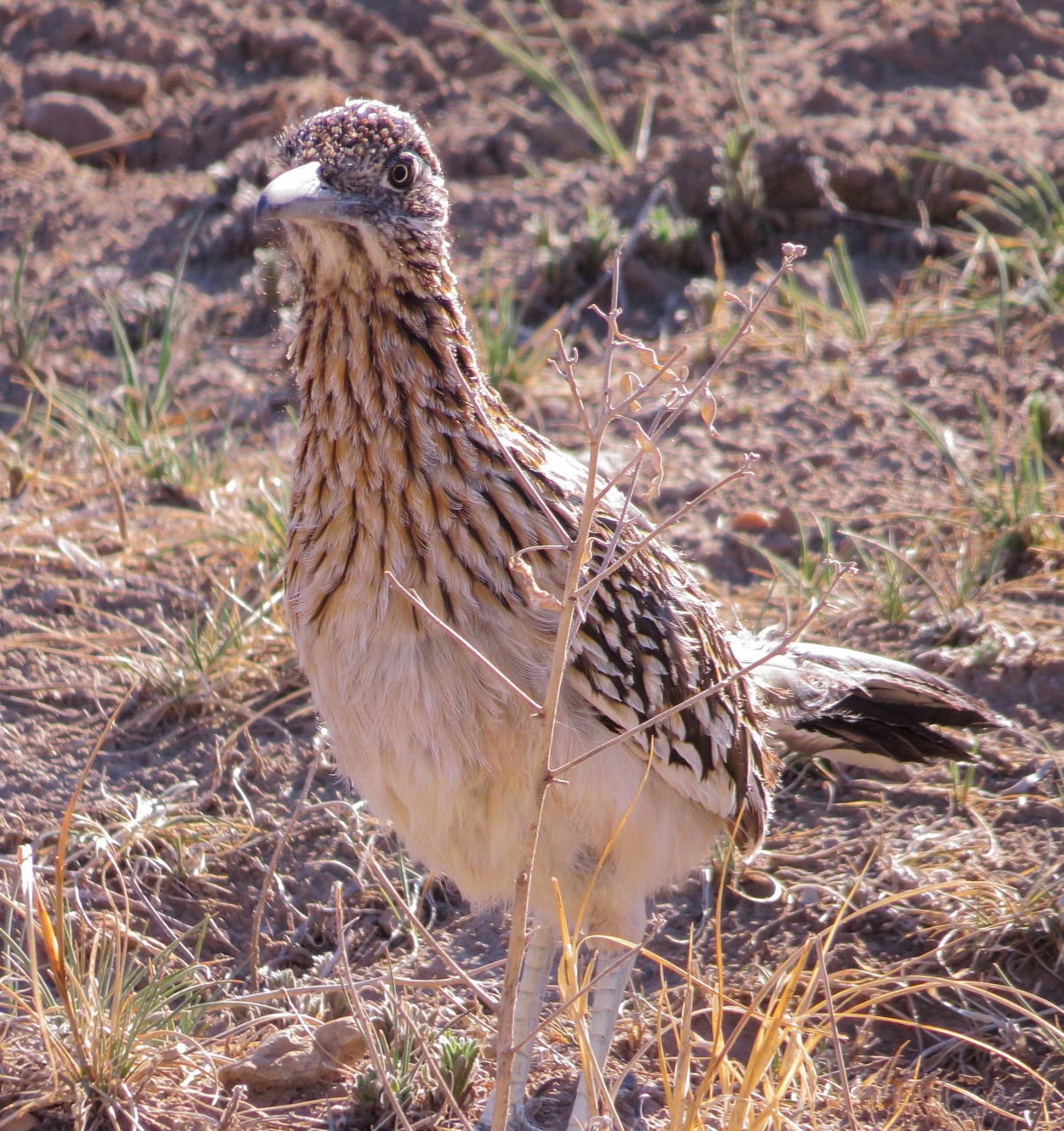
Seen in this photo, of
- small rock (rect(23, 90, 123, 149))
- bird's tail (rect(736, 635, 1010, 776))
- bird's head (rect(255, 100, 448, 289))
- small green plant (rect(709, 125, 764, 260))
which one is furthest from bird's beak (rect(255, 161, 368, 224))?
small rock (rect(23, 90, 123, 149))

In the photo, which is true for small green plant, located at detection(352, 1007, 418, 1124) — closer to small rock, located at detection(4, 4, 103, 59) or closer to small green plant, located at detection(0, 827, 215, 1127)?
small green plant, located at detection(0, 827, 215, 1127)

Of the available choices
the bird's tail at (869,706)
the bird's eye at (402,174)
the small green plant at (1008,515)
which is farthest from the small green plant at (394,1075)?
the small green plant at (1008,515)

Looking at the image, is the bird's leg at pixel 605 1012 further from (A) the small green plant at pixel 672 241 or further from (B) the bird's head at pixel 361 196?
(A) the small green plant at pixel 672 241

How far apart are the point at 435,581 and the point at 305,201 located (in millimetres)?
770

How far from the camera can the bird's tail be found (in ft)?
12.3

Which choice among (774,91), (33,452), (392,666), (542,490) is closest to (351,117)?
(542,490)

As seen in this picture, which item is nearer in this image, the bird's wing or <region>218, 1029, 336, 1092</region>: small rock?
the bird's wing

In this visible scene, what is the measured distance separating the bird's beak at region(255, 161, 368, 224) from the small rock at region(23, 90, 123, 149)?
5.50m

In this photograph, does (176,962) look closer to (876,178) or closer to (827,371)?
(827,371)

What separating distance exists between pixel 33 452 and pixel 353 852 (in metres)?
2.50

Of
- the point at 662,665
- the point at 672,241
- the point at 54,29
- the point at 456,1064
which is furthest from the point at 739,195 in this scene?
the point at 456,1064

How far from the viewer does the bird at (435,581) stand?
9.27 feet

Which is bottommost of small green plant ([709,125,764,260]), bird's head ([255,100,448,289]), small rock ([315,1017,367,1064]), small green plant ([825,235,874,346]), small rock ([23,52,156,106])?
small rock ([315,1017,367,1064])

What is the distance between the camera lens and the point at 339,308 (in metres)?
2.82
